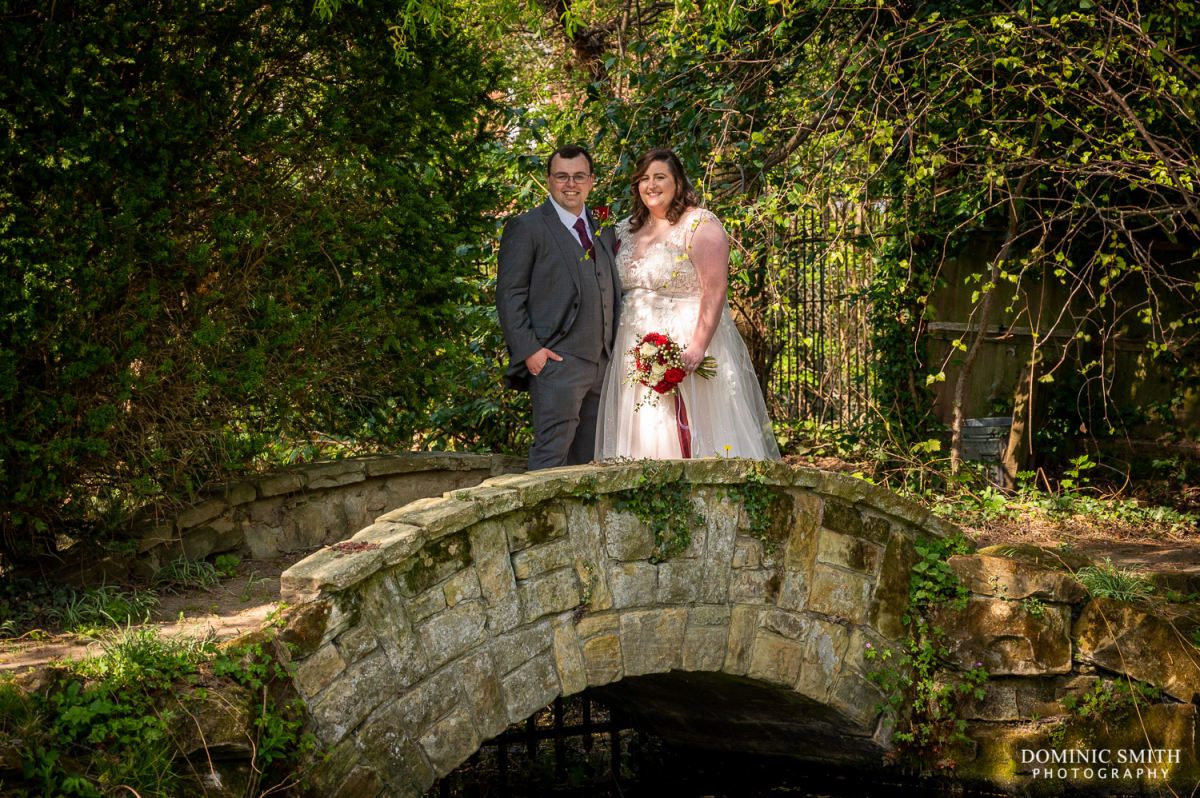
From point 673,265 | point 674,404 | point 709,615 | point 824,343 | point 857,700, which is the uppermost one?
point 673,265

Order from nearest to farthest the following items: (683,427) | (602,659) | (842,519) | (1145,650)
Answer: (602,659), (842,519), (683,427), (1145,650)

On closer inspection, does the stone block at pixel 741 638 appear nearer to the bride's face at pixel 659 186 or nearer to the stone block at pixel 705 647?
the stone block at pixel 705 647

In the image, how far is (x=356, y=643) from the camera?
362 cm

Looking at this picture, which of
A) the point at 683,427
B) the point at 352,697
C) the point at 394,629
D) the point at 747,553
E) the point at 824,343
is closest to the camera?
the point at 352,697

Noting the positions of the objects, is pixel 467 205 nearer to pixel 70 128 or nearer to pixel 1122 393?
pixel 70 128

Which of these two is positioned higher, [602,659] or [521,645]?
[521,645]

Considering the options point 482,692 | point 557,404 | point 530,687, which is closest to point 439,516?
point 482,692

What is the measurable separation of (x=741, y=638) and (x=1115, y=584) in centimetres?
211

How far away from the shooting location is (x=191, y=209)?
4.27 m

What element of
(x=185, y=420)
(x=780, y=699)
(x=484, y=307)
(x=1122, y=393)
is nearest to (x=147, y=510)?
(x=185, y=420)

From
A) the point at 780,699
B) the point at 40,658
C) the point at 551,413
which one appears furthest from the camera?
the point at 780,699

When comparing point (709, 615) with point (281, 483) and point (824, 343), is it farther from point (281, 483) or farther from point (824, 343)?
point (824, 343)

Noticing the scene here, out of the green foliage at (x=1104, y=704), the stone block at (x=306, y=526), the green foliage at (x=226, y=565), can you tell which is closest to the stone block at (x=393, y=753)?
the green foliage at (x=226, y=565)

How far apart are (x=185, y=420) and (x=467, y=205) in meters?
1.82
